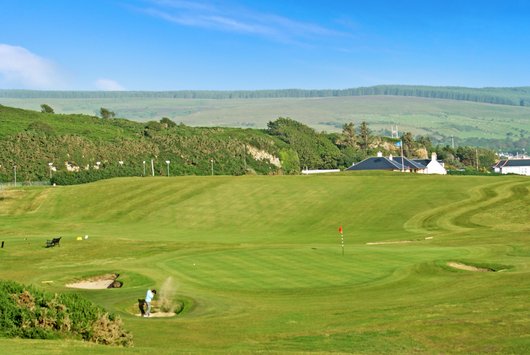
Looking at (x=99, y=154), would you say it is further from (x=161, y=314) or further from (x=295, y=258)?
(x=161, y=314)

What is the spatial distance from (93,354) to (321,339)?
360 inches

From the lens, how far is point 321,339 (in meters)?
29.5

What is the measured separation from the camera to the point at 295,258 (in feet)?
164

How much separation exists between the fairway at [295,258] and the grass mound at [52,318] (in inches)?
47.9

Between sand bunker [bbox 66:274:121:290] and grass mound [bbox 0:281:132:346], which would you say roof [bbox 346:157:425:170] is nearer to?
sand bunker [bbox 66:274:121:290]

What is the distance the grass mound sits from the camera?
85.0 feet

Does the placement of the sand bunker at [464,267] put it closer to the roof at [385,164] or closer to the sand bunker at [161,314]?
the sand bunker at [161,314]

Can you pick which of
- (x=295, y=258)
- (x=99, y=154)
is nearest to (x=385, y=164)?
(x=99, y=154)

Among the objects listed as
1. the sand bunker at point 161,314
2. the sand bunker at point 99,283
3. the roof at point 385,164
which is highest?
the sand bunker at point 161,314

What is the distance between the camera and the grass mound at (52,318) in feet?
85.0

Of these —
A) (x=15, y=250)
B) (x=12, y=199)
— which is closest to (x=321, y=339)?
(x=15, y=250)

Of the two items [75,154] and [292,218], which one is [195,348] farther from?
[75,154]

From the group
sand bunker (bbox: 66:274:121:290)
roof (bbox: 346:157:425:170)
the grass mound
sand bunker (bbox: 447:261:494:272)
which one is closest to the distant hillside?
roof (bbox: 346:157:425:170)

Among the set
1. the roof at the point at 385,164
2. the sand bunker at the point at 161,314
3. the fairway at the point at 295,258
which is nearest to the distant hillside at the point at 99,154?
the roof at the point at 385,164
